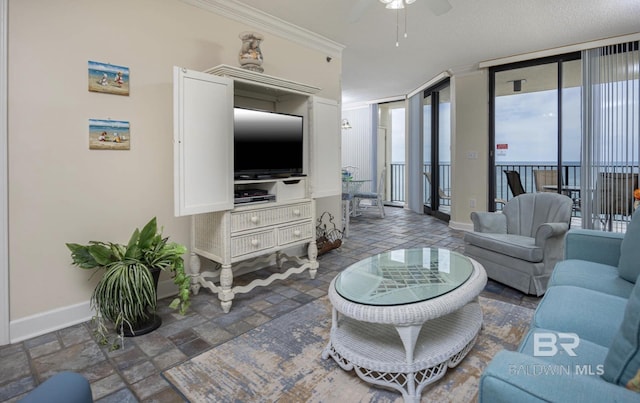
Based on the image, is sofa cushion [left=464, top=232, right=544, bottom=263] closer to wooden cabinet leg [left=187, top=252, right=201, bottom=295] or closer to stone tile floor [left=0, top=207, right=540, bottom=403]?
stone tile floor [left=0, top=207, right=540, bottom=403]

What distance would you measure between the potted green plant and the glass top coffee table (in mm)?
1132

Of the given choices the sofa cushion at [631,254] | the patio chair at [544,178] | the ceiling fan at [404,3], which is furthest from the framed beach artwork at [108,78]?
the patio chair at [544,178]

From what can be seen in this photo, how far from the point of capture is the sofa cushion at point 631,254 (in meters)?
1.75

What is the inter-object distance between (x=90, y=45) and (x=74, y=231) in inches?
49.3

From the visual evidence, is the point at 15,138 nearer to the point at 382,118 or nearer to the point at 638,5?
the point at 638,5

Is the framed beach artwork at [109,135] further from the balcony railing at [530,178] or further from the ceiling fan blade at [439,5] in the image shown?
the balcony railing at [530,178]

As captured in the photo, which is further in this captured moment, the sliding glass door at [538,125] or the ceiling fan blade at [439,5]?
the sliding glass door at [538,125]

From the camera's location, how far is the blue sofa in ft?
2.62

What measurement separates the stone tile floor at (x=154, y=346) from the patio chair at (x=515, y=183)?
8.68 feet

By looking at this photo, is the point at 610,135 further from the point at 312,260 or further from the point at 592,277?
the point at 312,260

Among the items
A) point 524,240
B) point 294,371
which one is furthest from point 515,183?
point 294,371

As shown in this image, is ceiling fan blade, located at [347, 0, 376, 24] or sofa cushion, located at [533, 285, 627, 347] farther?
ceiling fan blade, located at [347, 0, 376, 24]

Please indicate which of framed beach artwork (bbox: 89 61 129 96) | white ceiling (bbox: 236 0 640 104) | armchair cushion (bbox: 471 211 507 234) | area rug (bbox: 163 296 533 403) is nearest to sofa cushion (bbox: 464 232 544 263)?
armchair cushion (bbox: 471 211 507 234)

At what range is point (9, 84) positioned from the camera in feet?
6.94
